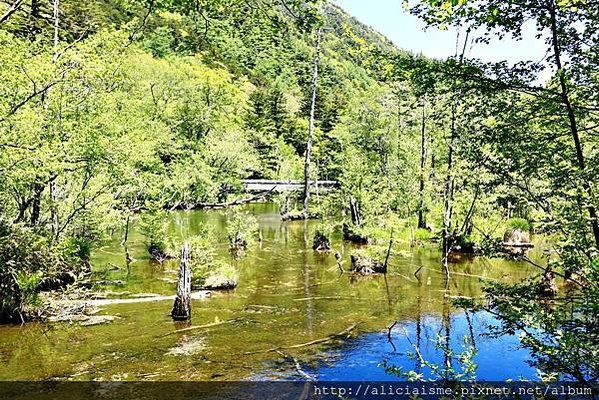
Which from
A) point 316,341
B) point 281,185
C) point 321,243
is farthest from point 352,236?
point 316,341

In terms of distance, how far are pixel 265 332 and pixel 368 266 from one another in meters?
8.08

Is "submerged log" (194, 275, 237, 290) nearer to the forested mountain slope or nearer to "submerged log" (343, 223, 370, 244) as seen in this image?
the forested mountain slope

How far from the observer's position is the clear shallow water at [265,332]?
9281mm

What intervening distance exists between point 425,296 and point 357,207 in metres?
11.6

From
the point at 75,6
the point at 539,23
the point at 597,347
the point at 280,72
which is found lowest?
the point at 597,347

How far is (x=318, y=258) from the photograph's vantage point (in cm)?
2230

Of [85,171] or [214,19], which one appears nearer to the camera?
[214,19]

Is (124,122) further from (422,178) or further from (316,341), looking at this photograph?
(422,178)

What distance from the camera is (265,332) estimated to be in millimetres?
11508

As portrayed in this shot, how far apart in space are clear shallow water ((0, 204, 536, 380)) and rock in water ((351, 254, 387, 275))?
45 cm

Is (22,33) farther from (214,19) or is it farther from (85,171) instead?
(214,19)

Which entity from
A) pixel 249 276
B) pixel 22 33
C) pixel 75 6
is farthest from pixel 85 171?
pixel 75 6

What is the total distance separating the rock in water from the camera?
18781 millimetres

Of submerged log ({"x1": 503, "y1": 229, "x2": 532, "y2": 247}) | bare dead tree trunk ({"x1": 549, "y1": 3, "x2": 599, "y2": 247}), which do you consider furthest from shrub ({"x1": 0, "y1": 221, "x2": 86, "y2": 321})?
submerged log ({"x1": 503, "y1": 229, "x2": 532, "y2": 247})
